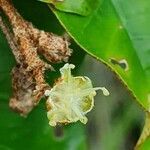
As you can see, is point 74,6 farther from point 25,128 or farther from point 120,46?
point 25,128

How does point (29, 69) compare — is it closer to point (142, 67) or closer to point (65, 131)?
point (142, 67)

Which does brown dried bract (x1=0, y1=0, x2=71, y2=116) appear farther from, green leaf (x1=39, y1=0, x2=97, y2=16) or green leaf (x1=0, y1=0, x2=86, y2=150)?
green leaf (x1=0, y1=0, x2=86, y2=150)

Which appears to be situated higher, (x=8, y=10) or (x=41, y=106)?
(x=8, y=10)

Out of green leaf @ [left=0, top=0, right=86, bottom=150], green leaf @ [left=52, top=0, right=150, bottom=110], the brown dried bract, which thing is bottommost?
green leaf @ [left=0, top=0, right=86, bottom=150]

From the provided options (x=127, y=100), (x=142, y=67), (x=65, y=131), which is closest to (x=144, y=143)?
(x=142, y=67)

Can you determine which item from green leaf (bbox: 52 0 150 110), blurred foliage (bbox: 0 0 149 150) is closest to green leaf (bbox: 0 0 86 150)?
blurred foliage (bbox: 0 0 149 150)

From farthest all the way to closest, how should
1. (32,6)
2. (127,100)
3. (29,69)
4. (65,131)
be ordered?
(127,100)
(65,131)
(32,6)
(29,69)

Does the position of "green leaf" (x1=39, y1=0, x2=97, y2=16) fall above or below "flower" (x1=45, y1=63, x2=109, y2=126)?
above
